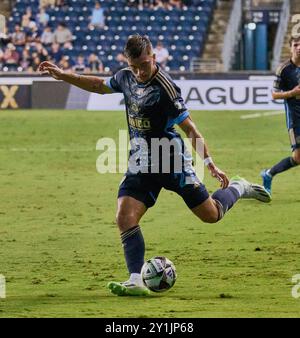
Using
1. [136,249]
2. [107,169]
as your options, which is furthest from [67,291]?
[107,169]

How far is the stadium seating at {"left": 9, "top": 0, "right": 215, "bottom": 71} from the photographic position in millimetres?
36625

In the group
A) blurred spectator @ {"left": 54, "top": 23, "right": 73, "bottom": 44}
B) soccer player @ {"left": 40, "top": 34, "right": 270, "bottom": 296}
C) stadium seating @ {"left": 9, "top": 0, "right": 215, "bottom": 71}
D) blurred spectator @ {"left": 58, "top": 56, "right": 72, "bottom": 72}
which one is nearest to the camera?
soccer player @ {"left": 40, "top": 34, "right": 270, "bottom": 296}

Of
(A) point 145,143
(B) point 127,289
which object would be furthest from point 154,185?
(B) point 127,289

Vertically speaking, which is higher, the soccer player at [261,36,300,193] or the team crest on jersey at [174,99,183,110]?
the team crest on jersey at [174,99,183,110]

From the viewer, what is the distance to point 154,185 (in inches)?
368

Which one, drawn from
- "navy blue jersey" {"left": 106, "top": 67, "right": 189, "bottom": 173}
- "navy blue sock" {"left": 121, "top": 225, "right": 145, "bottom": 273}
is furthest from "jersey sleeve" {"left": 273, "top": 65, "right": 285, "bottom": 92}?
"navy blue sock" {"left": 121, "top": 225, "right": 145, "bottom": 273}

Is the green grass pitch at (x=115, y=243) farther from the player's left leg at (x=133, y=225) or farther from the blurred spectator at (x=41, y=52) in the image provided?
the blurred spectator at (x=41, y=52)

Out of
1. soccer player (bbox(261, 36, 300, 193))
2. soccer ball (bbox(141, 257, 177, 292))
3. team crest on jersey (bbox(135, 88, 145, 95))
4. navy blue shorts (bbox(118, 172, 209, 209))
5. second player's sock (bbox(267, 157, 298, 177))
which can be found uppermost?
team crest on jersey (bbox(135, 88, 145, 95))

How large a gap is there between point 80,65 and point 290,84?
20290 mm

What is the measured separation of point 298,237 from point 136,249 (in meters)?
3.41

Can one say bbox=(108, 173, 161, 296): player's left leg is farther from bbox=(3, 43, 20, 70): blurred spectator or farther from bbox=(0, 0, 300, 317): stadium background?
bbox=(3, 43, 20, 70): blurred spectator

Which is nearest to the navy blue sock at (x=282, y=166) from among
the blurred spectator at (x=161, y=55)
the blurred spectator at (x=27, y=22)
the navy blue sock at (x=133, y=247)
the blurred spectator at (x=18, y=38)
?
the navy blue sock at (x=133, y=247)

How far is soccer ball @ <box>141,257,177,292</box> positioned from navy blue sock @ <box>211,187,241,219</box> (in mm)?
969

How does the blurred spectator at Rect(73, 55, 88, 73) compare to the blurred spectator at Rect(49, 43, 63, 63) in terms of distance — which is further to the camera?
the blurred spectator at Rect(49, 43, 63, 63)
